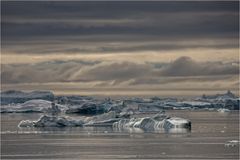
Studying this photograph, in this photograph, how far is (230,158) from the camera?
37.0 meters

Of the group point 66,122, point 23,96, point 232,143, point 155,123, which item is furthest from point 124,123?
point 23,96

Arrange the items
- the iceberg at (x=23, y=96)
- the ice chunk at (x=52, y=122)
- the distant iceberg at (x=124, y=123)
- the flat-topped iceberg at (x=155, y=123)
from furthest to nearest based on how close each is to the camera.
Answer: the iceberg at (x=23, y=96) → the ice chunk at (x=52, y=122) → the distant iceberg at (x=124, y=123) → the flat-topped iceberg at (x=155, y=123)

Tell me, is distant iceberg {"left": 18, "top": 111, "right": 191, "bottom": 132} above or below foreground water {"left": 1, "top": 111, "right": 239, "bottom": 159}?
above

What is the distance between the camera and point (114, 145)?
45875mm

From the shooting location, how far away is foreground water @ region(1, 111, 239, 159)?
39.3 metres

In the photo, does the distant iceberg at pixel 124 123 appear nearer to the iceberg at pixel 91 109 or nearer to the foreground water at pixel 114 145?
the foreground water at pixel 114 145

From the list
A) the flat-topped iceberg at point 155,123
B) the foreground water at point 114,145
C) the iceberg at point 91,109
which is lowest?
the foreground water at point 114,145

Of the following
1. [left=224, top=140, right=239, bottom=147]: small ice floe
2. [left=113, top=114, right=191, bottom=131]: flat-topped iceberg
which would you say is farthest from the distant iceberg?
[left=224, top=140, right=239, bottom=147]: small ice floe

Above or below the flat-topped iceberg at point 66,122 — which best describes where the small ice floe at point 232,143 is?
below

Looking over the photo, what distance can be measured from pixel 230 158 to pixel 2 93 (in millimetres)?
136173

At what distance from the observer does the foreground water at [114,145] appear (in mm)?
39312

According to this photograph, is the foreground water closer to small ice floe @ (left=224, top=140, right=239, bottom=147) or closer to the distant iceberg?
small ice floe @ (left=224, top=140, right=239, bottom=147)

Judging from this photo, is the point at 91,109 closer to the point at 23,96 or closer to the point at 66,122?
the point at 66,122

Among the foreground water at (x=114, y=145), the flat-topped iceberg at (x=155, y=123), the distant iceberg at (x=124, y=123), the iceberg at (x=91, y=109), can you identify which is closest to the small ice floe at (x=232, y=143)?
the foreground water at (x=114, y=145)
